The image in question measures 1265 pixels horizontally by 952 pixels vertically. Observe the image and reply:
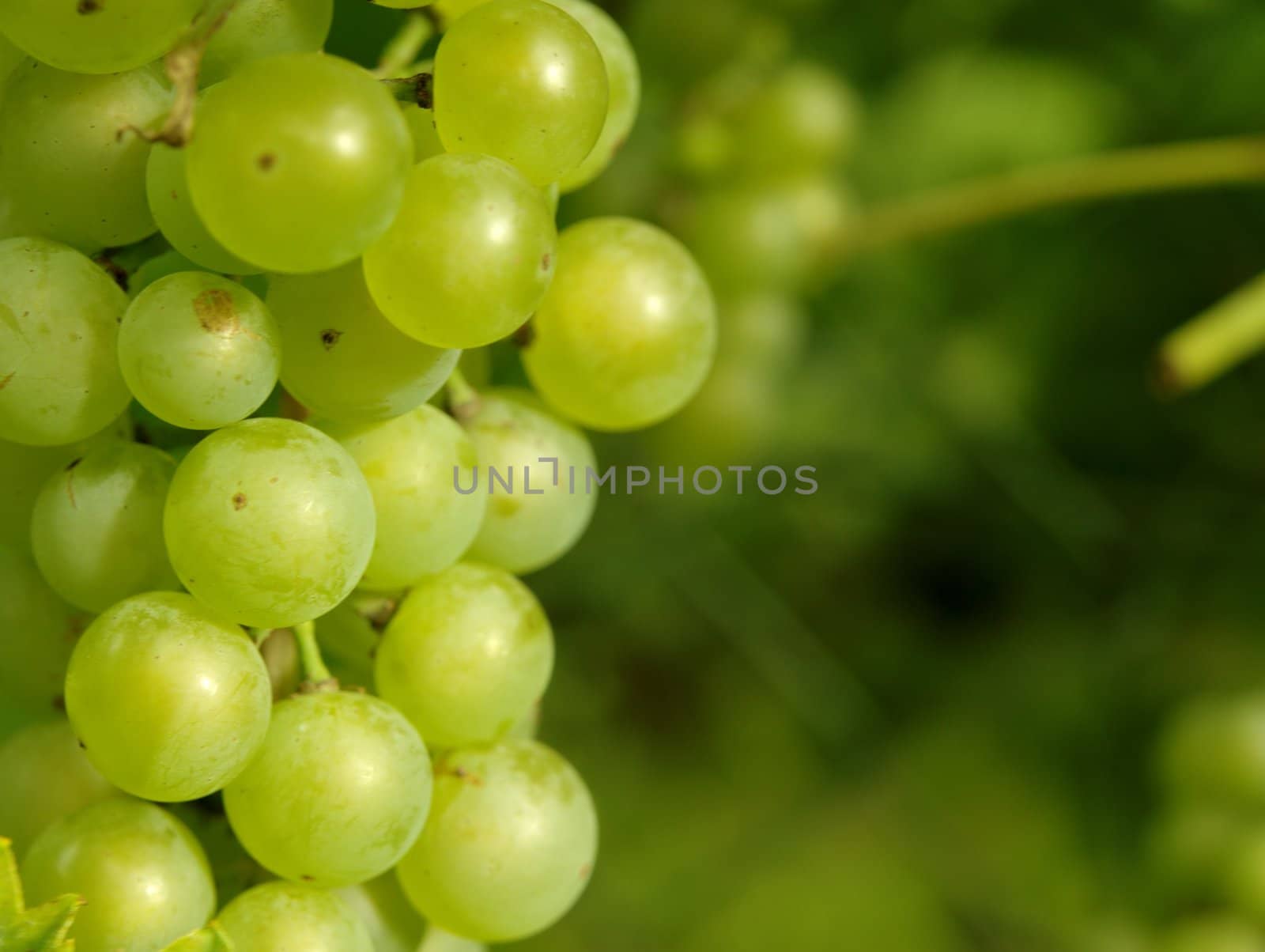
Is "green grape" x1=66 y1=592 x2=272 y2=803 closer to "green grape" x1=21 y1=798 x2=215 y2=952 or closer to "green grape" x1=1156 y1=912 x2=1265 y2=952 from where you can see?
"green grape" x1=21 y1=798 x2=215 y2=952

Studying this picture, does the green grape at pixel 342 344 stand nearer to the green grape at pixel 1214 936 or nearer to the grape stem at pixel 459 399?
the grape stem at pixel 459 399

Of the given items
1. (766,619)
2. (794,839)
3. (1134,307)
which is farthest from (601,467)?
(1134,307)

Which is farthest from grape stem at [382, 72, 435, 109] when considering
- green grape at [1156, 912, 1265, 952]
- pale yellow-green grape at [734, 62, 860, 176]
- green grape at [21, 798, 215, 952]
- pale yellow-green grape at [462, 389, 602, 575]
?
green grape at [1156, 912, 1265, 952]

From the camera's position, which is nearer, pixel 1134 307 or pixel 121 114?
pixel 121 114

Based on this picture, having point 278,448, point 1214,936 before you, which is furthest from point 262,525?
point 1214,936

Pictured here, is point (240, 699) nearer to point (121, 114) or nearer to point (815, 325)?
point (121, 114)
